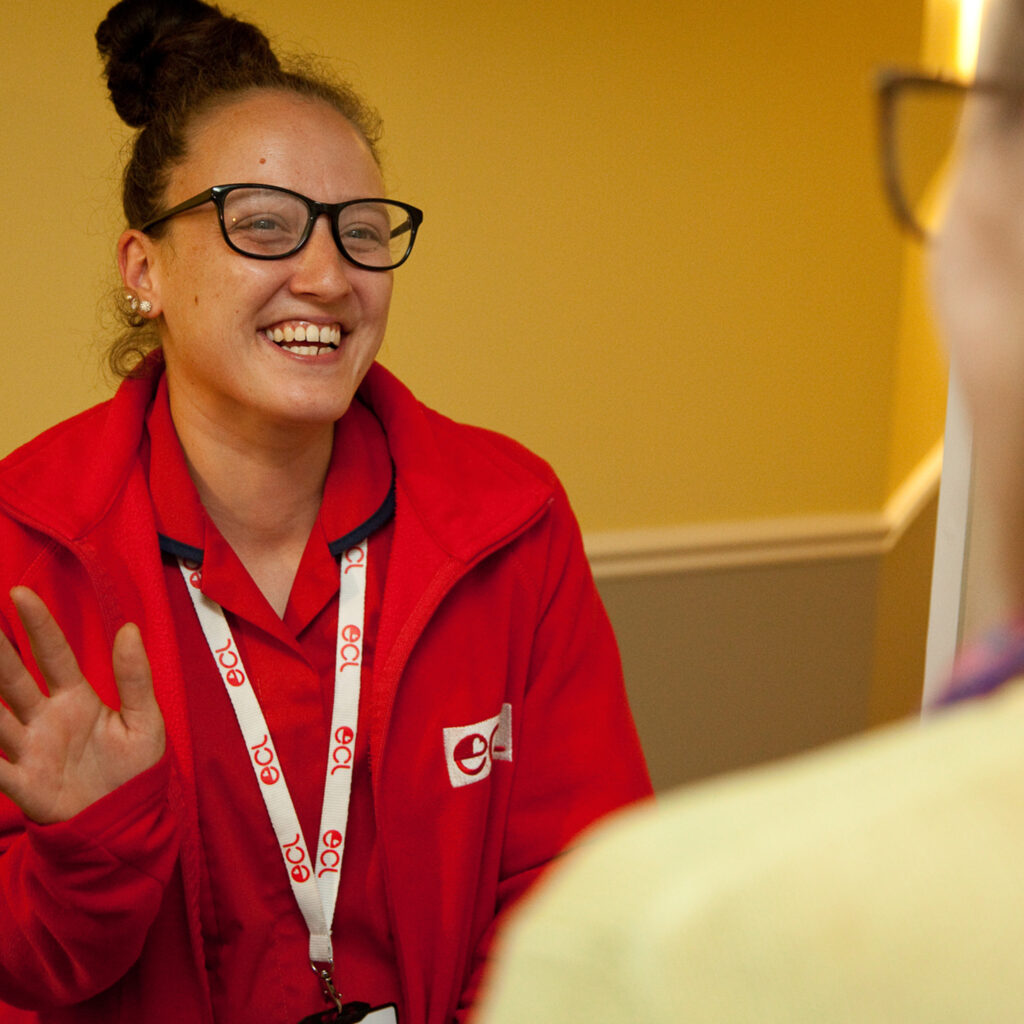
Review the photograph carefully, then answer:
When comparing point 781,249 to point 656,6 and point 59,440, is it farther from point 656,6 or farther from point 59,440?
point 59,440

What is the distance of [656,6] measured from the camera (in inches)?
107

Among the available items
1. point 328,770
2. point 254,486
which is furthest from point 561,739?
point 254,486

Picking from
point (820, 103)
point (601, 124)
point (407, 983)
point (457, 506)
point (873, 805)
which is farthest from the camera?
point (820, 103)

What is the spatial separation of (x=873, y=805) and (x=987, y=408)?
→ 0.44ft

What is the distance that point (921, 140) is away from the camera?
513mm

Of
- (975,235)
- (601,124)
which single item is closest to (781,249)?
(601,124)

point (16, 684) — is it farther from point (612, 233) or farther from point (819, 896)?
point (612, 233)

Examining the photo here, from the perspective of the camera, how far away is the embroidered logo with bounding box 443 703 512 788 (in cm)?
150

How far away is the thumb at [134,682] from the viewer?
1151 millimetres

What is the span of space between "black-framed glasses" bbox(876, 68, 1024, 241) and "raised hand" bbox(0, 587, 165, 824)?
859 mm

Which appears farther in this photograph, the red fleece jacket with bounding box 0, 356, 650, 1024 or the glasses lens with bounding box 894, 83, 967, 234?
the red fleece jacket with bounding box 0, 356, 650, 1024

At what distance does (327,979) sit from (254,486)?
606mm

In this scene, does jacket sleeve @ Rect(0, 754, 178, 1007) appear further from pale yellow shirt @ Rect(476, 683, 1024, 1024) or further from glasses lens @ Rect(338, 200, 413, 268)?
pale yellow shirt @ Rect(476, 683, 1024, 1024)

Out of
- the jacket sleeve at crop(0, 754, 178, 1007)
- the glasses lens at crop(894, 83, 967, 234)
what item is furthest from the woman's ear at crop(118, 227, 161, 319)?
the glasses lens at crop(894, 83, 967, 234)
